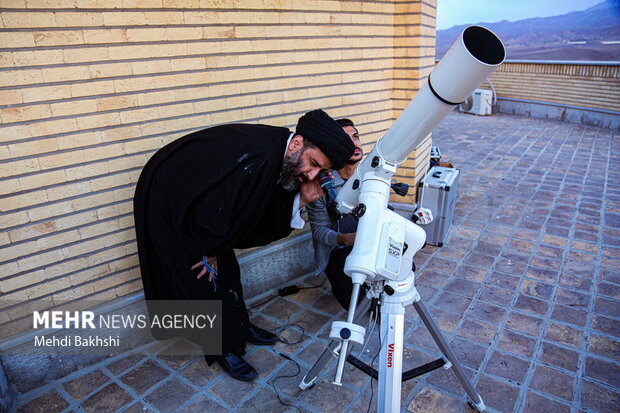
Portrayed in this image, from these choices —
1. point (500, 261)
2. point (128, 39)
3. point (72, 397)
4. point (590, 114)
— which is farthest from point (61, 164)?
point (590, 114)

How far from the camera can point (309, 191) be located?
2.64 metres

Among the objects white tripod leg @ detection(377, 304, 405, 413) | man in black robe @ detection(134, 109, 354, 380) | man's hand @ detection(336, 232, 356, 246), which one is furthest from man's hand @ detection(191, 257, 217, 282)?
white tripod leg @ detection(377, 304, 405, 413)

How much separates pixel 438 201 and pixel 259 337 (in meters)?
2.43

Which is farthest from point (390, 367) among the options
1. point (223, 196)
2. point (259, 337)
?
point (259, 337)

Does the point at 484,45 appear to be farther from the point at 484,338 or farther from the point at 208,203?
the point at 484,338

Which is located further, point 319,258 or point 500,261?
point 500,261

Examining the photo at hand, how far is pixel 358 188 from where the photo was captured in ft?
6.91

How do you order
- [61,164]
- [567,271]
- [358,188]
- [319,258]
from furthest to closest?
[567,271]
[319,258]
[61,164]
[358,188]

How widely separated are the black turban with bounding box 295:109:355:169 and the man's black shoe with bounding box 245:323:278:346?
1.56 meters

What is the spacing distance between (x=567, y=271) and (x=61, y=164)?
13.8 ft

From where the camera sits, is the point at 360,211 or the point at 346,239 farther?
the point at 346,239

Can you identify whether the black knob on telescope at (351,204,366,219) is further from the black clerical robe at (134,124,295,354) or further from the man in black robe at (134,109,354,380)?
the black clerical robe at (134,124,295,354)

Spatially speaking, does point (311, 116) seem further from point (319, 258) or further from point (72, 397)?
point (72, 397)

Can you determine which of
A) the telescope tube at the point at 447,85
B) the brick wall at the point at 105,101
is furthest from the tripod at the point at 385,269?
the brick wall at the point at 105,101
